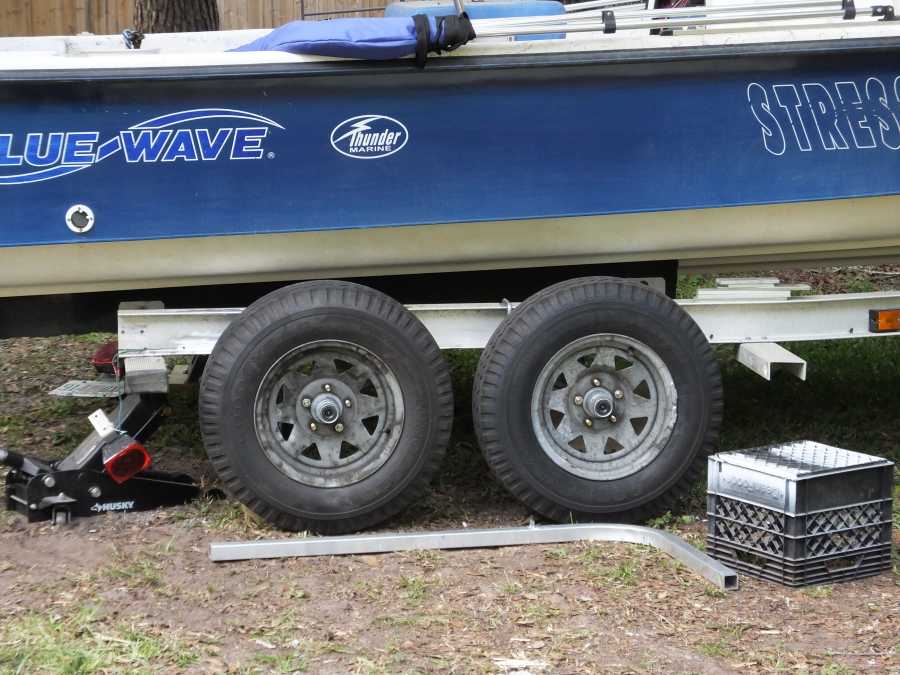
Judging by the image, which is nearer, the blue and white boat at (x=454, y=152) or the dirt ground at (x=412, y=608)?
the dirt ground at (x=412, y=608)

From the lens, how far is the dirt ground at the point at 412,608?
10.8 feet

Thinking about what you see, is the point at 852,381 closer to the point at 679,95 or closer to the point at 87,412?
the point at 679,95

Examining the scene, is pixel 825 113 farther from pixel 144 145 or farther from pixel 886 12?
pixel 144 145

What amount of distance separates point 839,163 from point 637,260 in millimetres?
829

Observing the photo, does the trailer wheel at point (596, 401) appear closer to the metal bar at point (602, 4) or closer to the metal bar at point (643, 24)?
the metal bar at point (643, 24)

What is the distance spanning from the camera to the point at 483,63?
4.20 metres

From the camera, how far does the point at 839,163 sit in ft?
14.6

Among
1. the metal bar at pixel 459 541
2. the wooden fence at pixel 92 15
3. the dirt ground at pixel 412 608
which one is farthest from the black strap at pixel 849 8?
the wooden fence at pixel 92 15

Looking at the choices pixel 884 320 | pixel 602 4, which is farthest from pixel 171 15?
pixel 884 320

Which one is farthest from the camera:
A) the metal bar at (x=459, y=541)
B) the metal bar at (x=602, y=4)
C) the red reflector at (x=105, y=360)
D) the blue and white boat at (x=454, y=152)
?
the red reflector at (x=105, y=360)

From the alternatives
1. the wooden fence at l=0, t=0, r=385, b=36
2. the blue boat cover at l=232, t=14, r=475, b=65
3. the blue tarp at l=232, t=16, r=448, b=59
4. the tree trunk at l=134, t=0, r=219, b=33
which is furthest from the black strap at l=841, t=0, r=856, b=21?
the wooden fence at l=0, t=0, r=385, b=36

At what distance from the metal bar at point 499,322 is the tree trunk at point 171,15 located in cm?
426

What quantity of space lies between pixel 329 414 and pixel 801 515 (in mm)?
1636

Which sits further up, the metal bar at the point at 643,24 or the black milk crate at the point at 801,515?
the metal bar at the point at 643,24
